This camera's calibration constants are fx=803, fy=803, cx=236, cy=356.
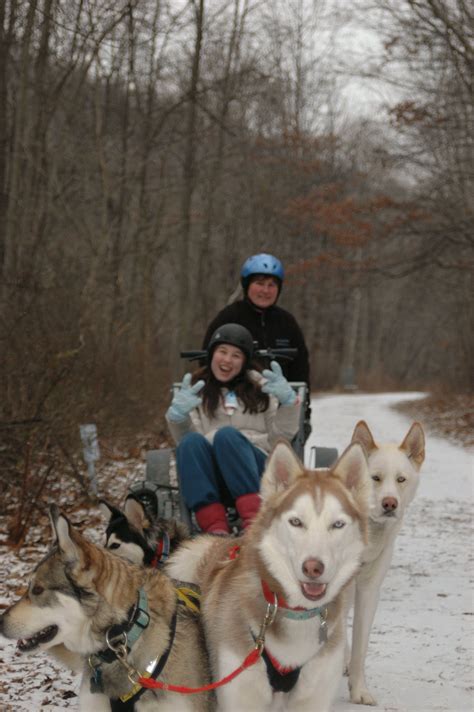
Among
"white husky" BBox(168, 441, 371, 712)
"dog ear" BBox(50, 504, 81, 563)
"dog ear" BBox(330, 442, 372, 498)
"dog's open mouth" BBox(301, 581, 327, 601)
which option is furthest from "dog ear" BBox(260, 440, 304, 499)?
"dog ear" BBox(50, 504, 81, 563)

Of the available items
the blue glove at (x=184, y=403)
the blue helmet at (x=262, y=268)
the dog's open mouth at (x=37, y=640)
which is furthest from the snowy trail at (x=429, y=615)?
the blue helmet at (x=262, y=268)

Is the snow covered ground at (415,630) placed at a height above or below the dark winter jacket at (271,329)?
below

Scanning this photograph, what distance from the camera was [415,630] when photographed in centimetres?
534

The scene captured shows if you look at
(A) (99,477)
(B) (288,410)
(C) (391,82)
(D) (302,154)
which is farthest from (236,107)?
(B) (288,410)

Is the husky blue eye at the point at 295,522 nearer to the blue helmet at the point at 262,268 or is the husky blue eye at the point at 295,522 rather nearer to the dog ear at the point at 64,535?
the dog ear at the point at 64,535

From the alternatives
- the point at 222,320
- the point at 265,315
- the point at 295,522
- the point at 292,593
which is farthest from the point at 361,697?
the point at 265,315

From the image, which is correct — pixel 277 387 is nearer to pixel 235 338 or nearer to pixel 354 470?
pixel 235 338

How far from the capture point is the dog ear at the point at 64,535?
2992mm

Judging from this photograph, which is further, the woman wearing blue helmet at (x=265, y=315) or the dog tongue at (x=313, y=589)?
the woman wearing blue helmet at (x=265, y=315)

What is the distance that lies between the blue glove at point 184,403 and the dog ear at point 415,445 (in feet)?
4.83

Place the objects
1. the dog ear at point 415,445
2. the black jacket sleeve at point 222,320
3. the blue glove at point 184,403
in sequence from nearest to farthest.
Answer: the dog ear at point 415,445 → the blue glove at point 184,403 → the black jacket sleeve at point 222,320

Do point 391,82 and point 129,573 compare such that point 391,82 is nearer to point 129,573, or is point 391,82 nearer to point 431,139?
point 431,139

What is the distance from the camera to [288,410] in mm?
5445

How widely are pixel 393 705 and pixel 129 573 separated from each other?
1.59 metres
